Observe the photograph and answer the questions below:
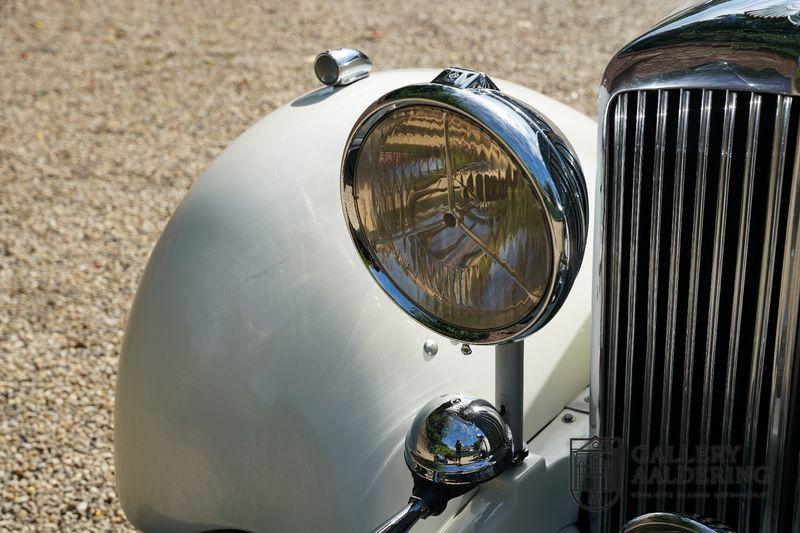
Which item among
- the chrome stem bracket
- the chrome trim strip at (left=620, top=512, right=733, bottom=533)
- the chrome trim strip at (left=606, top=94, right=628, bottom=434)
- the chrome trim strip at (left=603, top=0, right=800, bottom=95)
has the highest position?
the chrome trim strip at (left=603, top=0, right=800, bottom=95)

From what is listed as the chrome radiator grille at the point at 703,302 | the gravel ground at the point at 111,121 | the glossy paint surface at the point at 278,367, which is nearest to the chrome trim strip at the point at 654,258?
the chrome radiator grille at the point at 703,302

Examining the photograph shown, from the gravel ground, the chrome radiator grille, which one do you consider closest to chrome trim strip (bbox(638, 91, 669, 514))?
the chrome radiator grille

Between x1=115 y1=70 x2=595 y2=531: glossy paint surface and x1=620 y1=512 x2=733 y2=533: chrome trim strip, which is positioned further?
x1=115 y1=70 x2=595 y2=531: glossy paint surface

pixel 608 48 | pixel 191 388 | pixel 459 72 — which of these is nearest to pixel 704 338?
pixel 459 72

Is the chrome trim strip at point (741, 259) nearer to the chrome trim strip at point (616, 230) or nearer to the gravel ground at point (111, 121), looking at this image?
the chrome trim strip at point (616, 230)

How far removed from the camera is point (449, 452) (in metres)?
1.23

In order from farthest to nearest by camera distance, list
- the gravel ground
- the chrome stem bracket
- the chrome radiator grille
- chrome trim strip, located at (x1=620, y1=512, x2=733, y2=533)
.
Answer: the gravel ground
the chrome stem bracket
the chrome radiator grille
chrome trim strip, located at (x1=620, y1=512, x2=733, y2=533)

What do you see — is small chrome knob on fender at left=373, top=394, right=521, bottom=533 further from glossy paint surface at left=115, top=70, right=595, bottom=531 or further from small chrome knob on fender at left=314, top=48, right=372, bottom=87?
small chrome knob on fender at left=314, top=48, right=372, bottom=87

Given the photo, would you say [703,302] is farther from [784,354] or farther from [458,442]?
[458,442]

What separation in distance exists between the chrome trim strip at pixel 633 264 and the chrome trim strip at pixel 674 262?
5 centimetres

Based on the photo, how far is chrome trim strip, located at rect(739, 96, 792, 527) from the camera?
111 centimetres

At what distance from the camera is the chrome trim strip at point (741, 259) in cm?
113

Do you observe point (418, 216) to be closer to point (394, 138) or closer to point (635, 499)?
point (394, 138)

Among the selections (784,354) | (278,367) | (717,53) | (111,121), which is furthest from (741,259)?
(111,121)
